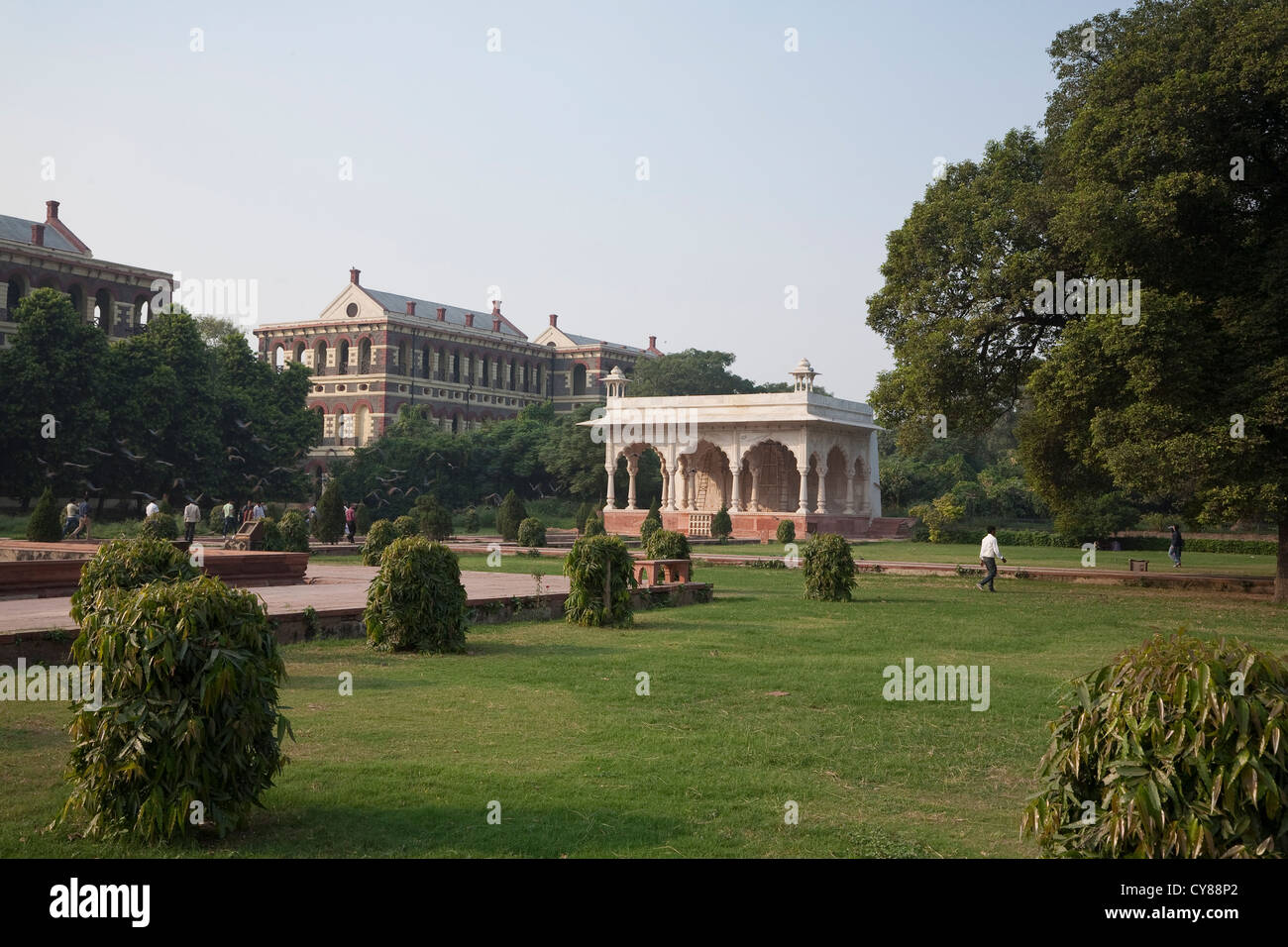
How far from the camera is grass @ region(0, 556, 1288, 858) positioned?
4980mm

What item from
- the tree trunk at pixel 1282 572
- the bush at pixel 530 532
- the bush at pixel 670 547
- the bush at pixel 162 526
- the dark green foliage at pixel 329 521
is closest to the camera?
the tree trunk at pixel 1282 572

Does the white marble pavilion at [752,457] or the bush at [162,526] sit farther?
the white marble pavilion at [752,457]

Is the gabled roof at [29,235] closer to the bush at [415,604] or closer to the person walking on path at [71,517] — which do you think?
the person walking on path at [71,517]

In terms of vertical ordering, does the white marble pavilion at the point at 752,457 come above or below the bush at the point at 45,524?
above

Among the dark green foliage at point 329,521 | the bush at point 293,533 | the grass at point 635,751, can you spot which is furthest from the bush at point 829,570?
the dark green foliage at point 329,521

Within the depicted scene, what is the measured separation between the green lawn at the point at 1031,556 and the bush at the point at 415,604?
18.2 metres

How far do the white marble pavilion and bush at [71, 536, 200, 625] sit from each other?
99.7 ft

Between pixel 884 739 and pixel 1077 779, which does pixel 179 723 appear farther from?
pixel 884 739

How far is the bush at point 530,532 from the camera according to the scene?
1179 inches

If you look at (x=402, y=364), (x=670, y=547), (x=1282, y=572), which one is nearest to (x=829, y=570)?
(x=670, y=547)

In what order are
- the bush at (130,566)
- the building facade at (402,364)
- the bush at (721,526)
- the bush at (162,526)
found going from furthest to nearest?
the building facade at (402,364) → the bush at (721,526) → the bush at (162,526) → the bush at (130,566)

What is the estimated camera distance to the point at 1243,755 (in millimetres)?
3846

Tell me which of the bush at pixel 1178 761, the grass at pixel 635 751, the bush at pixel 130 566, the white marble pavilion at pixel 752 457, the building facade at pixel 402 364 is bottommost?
the grass at pixel 635 751
